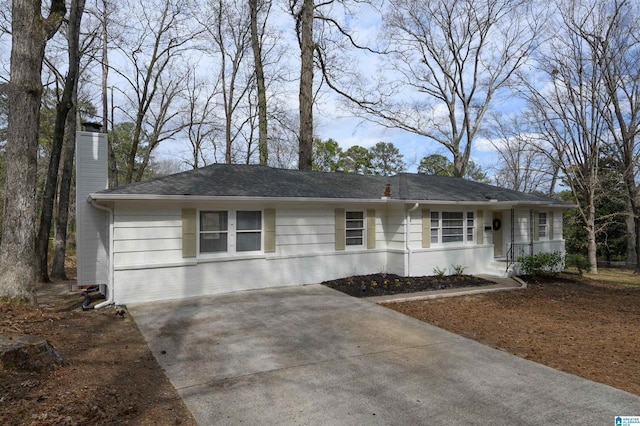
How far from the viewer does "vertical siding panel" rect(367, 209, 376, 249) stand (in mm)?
10885

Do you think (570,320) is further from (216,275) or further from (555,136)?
(555,136)

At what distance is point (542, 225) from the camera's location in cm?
1474

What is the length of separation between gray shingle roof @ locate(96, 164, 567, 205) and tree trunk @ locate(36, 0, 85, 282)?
462cm

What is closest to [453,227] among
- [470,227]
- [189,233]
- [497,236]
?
[470,227]

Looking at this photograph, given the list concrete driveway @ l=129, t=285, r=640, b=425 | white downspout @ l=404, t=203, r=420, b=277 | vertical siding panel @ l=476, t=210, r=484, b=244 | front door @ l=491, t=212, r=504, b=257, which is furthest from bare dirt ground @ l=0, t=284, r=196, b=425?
front door @ l=491, t=212, r=504, b=257

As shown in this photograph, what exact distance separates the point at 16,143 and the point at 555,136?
19.2 m

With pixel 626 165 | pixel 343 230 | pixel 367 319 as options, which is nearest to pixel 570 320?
pixel 367 319

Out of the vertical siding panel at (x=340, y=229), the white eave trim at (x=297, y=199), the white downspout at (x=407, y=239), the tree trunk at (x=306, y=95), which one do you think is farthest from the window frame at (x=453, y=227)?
the tree trunk at (x=306, y=95)

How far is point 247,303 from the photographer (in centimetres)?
774

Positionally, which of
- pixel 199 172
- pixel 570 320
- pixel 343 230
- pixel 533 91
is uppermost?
pixel 533 91

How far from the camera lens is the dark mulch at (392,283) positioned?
9.22 m

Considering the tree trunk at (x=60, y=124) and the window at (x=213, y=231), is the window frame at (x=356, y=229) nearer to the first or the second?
the window at (x=213, y=231)

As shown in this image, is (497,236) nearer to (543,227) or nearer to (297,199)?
(543,227)

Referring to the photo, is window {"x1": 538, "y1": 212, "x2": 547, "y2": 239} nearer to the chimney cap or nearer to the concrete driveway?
the concrete driveway
